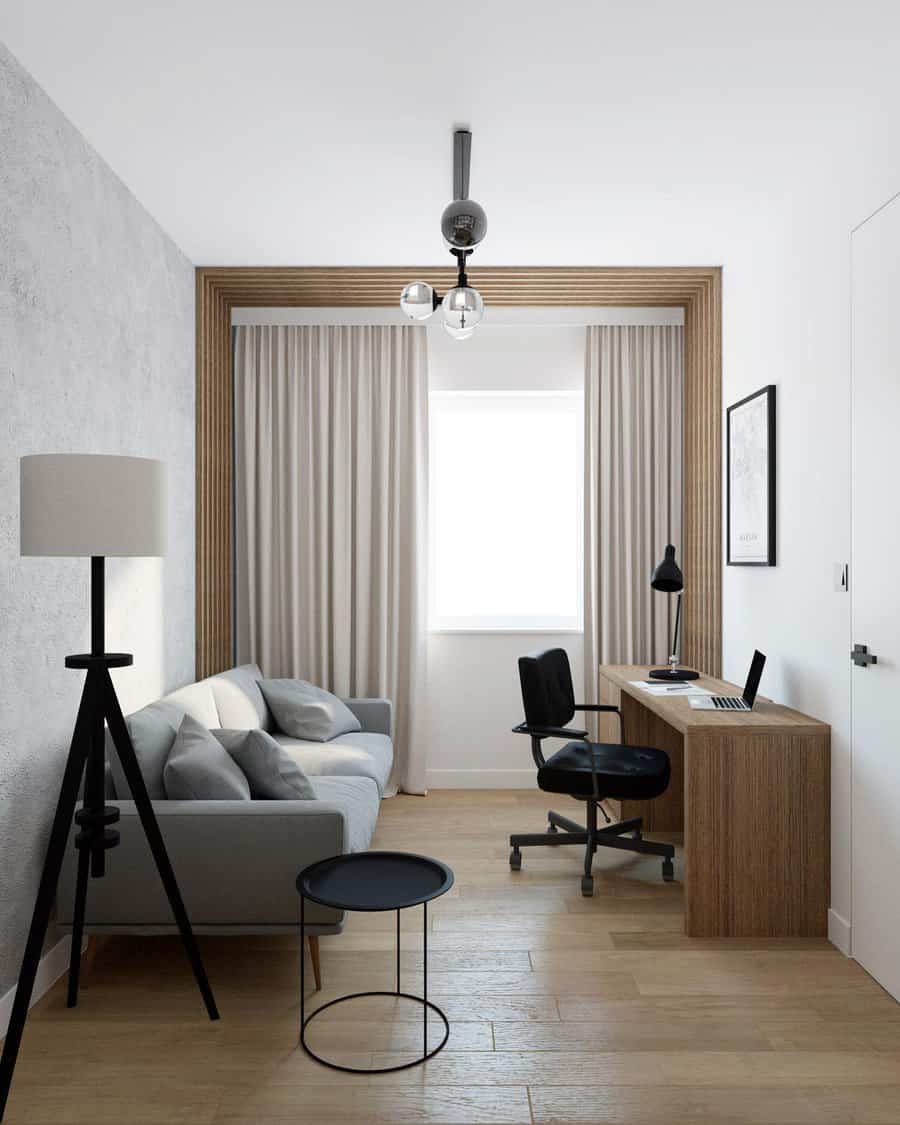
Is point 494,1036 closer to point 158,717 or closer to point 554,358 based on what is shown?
point 158,717

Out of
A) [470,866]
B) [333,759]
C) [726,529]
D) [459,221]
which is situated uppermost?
[459,221]

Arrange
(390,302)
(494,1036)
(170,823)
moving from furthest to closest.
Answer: (390,302) → (170,823) → (494,1036)

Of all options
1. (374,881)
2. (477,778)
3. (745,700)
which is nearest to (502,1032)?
(374,881)

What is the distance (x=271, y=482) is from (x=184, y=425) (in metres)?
0.82

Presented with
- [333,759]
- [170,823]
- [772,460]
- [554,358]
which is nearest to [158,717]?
[170,823]

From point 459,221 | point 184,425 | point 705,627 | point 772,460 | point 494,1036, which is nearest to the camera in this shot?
point 494,1036

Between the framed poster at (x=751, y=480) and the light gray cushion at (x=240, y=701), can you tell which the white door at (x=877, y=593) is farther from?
the light gray cushion at (x=240, y=701)

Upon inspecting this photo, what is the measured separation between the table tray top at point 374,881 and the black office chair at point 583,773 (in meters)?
1.13

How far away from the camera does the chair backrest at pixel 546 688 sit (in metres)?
3.59

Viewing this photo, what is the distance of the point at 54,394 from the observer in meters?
2.68

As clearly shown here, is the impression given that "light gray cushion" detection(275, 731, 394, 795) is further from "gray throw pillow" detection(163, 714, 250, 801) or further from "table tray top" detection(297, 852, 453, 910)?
"table tray top" detection(297, 852, 453, 910)

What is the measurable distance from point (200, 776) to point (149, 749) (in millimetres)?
248

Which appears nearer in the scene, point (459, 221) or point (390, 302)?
point (459, 221)

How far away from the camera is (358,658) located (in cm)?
479
